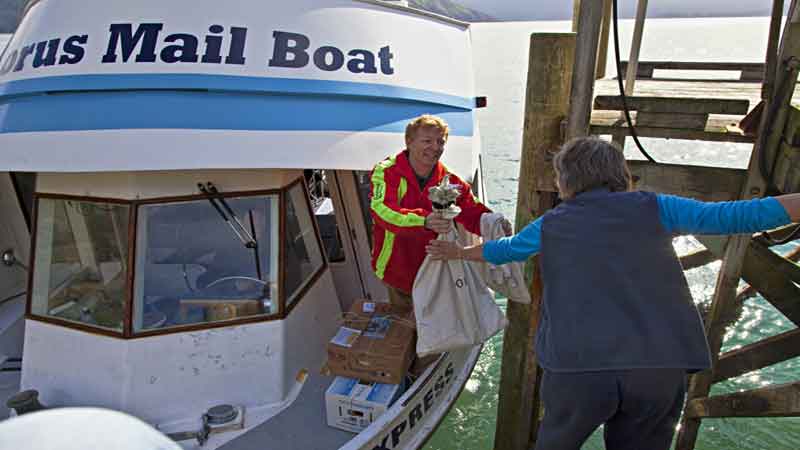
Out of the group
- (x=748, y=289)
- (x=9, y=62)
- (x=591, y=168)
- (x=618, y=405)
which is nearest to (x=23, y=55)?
(x=9, y=62)

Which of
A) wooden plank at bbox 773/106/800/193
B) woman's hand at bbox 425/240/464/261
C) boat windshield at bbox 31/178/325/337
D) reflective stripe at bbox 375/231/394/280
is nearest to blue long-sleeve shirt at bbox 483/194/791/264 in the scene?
wooden plank at bbox 773/106/800/193

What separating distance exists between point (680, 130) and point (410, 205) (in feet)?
5.26

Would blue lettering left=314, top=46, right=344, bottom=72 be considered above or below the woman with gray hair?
above

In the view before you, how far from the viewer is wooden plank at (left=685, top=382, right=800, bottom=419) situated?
10.6 ft

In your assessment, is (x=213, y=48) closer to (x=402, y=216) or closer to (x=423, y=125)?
(x=423, y=125)

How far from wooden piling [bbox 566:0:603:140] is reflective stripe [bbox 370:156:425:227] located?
3.33 ft

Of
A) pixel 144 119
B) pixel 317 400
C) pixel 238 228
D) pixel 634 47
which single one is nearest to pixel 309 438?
pixel 317 400

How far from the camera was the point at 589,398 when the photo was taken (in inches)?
86.4

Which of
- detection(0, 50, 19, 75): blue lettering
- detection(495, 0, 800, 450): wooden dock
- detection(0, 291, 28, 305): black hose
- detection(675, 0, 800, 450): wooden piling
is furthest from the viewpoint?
detection(0, 291, 28, 305): black hose

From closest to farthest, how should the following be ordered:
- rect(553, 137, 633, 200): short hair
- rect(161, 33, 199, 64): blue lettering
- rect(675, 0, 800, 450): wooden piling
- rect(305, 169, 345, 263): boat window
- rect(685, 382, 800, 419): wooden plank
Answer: rect(553, 137, 633, 200): short hair → rect(675, 0, 800, 450): wooden piling → rect(685, 382, 800, 419): wooden plank → rect(161, 33, 199, 64): blue lettering → rect(305, 169, 345, 263): boat window

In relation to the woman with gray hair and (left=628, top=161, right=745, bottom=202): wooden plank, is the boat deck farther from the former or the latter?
(left=628, top=161, right=745, bottom=202): wooden plank

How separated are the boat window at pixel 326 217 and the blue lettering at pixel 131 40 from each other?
157cm

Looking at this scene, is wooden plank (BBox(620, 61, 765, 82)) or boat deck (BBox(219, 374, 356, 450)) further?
wooden plank (BBox(620, 61, 765, 82))

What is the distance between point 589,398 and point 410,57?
2.93m
